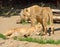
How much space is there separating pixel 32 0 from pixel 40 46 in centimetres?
1368

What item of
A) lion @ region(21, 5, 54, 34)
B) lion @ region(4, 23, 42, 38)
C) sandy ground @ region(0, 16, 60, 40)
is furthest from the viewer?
sandy ground @ region(0, 16, 60, 40)

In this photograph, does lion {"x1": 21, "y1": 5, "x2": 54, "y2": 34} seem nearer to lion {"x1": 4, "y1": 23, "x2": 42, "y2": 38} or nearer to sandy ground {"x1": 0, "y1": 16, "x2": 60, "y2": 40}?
lion {"x1": 4, "y1": 23, "x2": 42, "y2": 38}

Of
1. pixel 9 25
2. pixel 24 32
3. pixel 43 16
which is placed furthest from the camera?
pixel 9 25

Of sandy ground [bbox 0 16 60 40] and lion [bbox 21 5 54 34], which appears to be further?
sandy ground [bbox 0 16 60 40]

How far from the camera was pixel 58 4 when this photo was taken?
19.1 m

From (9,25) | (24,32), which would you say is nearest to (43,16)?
(24,32)

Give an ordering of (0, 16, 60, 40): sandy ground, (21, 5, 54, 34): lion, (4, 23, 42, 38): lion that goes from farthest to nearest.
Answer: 1. (0, 16, 60, 40): sandy ground
2. (21, 5, 54, 34): lion
3. (4, 23, 42, 38): lion

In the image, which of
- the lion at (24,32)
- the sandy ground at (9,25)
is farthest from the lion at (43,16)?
the sandy ground at (9,25)

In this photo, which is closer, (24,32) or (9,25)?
(24,32)

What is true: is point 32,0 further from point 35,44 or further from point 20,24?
point 35,44

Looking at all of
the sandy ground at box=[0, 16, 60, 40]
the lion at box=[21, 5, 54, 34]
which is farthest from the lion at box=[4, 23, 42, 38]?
the sandy ground at box=[0, 16, 60, 40]

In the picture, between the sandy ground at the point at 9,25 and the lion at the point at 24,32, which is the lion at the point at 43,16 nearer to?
the lion at the point at 24,32

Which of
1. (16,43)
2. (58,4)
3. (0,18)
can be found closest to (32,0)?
(58,4)

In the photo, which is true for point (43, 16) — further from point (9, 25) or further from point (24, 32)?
point (9, 25)
